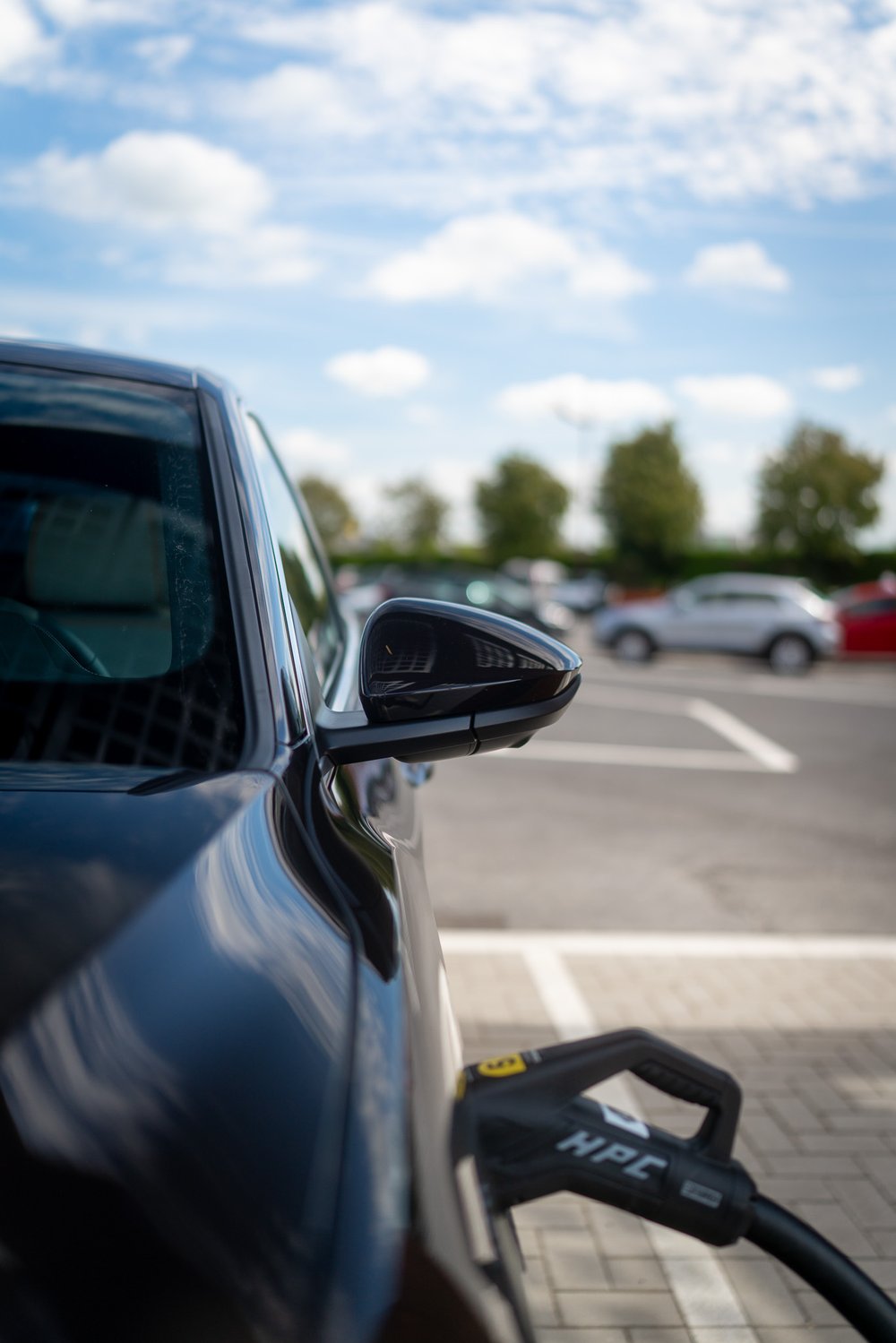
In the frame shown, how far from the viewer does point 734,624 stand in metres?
21.3

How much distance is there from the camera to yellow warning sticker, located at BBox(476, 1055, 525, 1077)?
112cm

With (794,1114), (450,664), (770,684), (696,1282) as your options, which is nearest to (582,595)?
(770,684)

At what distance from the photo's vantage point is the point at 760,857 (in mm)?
6566

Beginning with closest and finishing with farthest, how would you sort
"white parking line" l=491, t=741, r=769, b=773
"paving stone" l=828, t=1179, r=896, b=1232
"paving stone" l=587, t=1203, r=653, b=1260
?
"paving stone" l=587, t=1203, r=653, b=1260 < "paving stone" l=828, t=1179, r=896, b=1232 < "white parking line" l=491, t=741, r=769, b=773

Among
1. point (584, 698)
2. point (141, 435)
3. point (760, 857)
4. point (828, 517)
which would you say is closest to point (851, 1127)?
point (141, 435)

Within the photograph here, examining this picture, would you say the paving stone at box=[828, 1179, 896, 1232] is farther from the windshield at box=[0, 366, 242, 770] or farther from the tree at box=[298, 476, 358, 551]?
the tree at box=[298, 476, 358, 551]

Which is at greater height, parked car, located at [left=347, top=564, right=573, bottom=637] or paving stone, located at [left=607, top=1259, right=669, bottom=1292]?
paving stone, located at [left=607, top=1259, right=669, bottom=1292]

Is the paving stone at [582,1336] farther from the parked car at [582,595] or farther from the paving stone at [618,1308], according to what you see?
the parked car at [582,595]

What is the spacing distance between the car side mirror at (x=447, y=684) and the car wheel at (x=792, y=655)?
19.7 metres

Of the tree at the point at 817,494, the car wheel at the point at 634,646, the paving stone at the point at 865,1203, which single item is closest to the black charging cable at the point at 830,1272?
the paving stone at the point at 865,1203

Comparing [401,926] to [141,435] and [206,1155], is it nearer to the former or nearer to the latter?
[206,1155]

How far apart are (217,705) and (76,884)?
0.38 metres

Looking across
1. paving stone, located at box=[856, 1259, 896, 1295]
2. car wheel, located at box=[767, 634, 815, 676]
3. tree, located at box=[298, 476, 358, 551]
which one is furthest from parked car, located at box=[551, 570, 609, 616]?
tree, located at box=[298, 476, 358, 551]

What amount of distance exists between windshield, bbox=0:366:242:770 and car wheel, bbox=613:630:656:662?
20.0m
